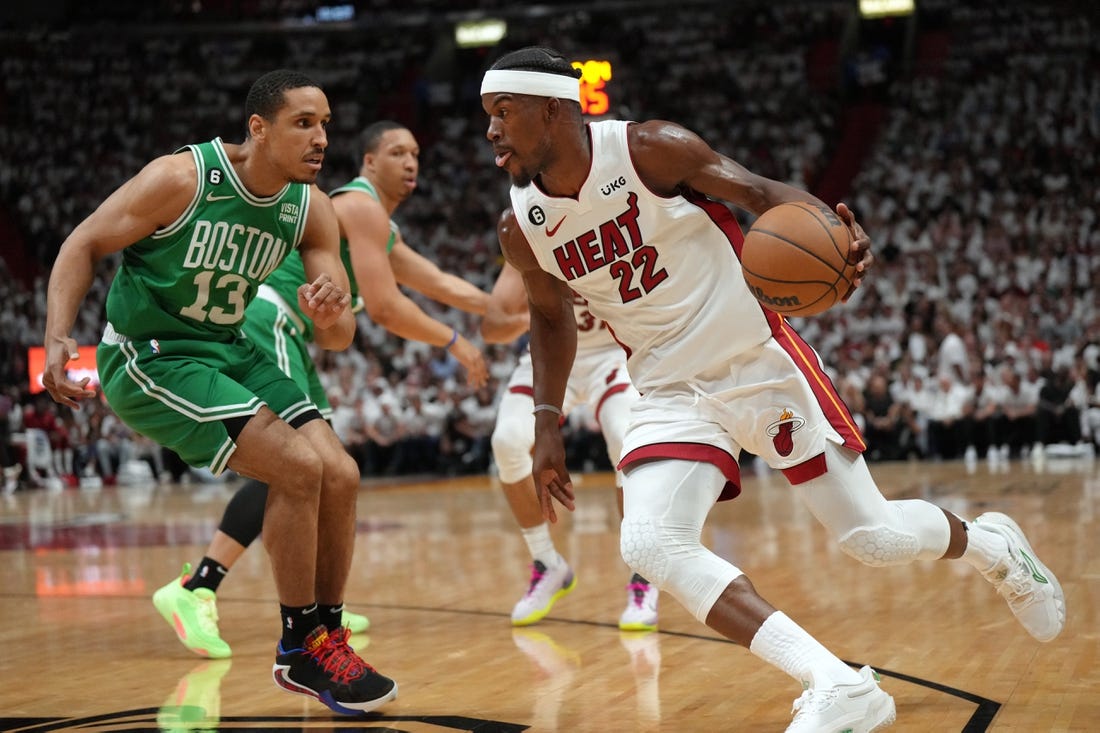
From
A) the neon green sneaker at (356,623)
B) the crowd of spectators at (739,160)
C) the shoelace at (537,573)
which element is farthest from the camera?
the crowd of spectators at (739,160)

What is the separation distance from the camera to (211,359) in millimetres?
4590

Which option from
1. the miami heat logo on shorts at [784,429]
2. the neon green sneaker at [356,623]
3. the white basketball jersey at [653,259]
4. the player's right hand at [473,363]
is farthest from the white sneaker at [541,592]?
the miami heat logo on shorts at [784,429]

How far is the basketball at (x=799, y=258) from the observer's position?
3.46 m

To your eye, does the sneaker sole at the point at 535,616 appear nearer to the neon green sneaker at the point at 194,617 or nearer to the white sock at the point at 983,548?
the neon green sneaker at the point at 194,617

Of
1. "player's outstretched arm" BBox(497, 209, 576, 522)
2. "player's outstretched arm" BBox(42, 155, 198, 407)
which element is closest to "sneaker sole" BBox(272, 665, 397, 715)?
"player's outstretched arm" BBox(497, 209, 576, 522)

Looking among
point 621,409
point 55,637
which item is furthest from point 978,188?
point 55,637

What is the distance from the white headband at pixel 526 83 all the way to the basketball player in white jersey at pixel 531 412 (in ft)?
6.78

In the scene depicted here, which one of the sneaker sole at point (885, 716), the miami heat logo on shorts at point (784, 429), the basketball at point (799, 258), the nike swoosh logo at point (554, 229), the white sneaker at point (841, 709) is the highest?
the nike swoosh logo at point (554, 229)

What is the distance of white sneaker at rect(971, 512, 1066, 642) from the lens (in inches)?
165

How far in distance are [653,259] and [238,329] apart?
1.70 m

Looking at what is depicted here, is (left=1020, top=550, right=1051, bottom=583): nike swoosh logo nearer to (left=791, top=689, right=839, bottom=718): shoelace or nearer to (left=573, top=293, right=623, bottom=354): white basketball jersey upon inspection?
(left=791, top=689, right=839, bottom=718): shoelace

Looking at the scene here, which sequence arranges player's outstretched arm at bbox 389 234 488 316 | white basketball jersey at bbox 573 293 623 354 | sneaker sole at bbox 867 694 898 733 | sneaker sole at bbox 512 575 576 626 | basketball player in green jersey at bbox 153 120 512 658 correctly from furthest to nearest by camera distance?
player's outstretched arm at bbox 389 234 488 316 < white basketball jersey at bbox 573 293 623 354 < sneaker sole at bbox 512 575 576 626 < basketball player in green jersey at bbox 153 120 512 658 < sneaker sole at bbox 867 694 898 733

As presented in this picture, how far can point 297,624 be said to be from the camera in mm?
4312

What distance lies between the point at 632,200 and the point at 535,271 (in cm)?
48
